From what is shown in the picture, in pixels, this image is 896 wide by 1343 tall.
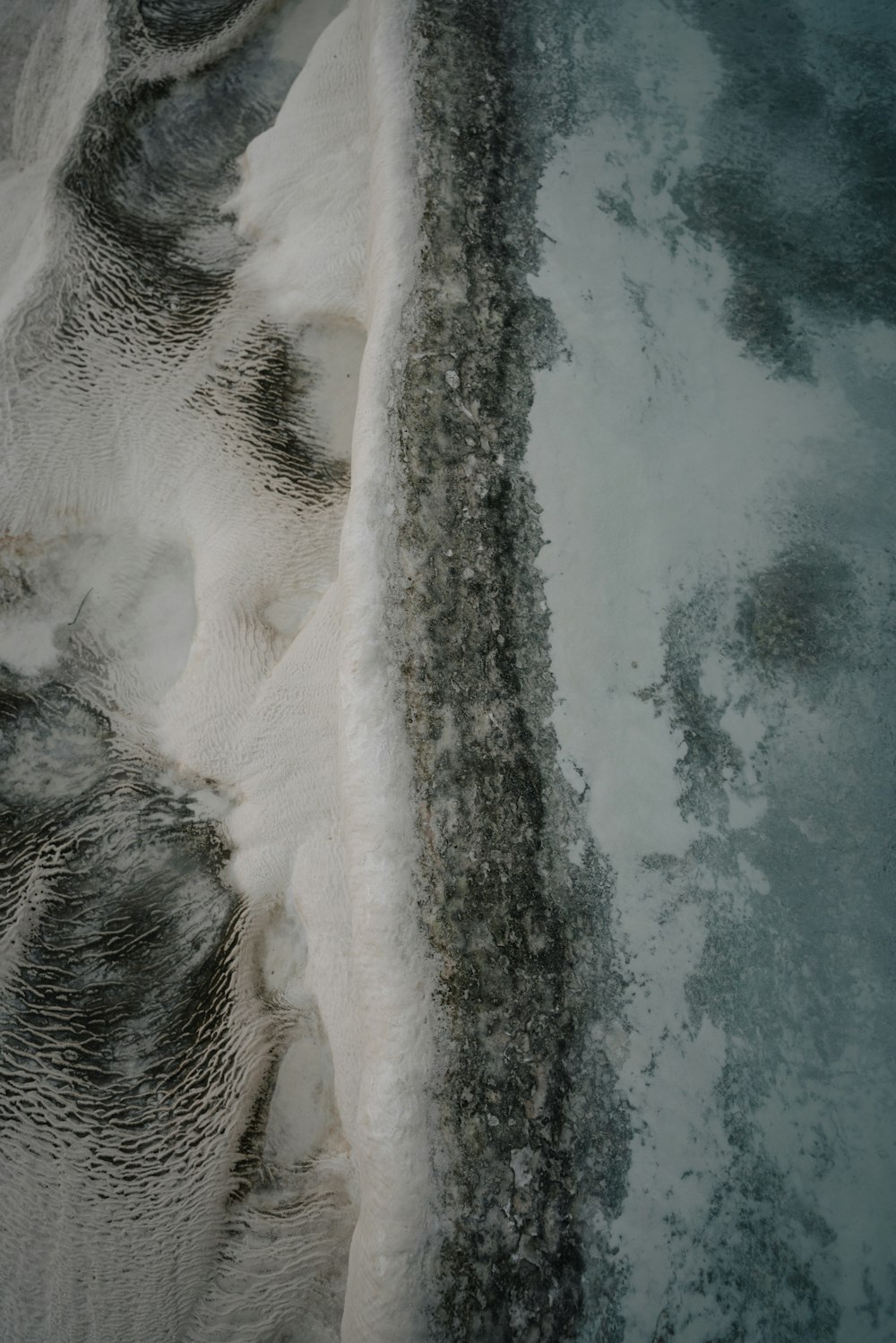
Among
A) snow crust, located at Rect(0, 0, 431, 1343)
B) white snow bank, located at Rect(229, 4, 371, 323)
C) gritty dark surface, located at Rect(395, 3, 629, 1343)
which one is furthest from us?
white snow bank, located at Rect(229, 4, 371, 323)

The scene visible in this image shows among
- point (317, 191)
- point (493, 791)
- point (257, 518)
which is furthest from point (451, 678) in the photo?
point (317, 191)

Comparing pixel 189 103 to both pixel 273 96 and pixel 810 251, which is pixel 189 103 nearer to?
pixel 273 96

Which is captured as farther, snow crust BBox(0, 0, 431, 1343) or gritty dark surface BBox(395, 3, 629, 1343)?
snow crust BBox(0, 0, 431, 1343)

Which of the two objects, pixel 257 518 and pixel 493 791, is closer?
pixel 493 791

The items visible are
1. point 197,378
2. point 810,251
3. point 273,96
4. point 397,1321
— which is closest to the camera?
point 397,1321

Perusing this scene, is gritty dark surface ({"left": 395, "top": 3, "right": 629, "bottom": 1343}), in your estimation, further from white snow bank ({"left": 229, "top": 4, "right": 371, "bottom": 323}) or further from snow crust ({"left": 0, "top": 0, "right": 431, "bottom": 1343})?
white snow bank ({"left": 229, "top": 4, "right": 371, "bottom": 323})

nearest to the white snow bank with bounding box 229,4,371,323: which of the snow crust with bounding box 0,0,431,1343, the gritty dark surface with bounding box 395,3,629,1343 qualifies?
the snow crust with bounding box 0,0,431,1343

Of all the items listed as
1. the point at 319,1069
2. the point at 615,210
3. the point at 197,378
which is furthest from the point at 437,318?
the point at 319,1069

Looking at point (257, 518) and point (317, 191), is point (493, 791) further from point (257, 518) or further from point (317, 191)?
point (317, 191)
